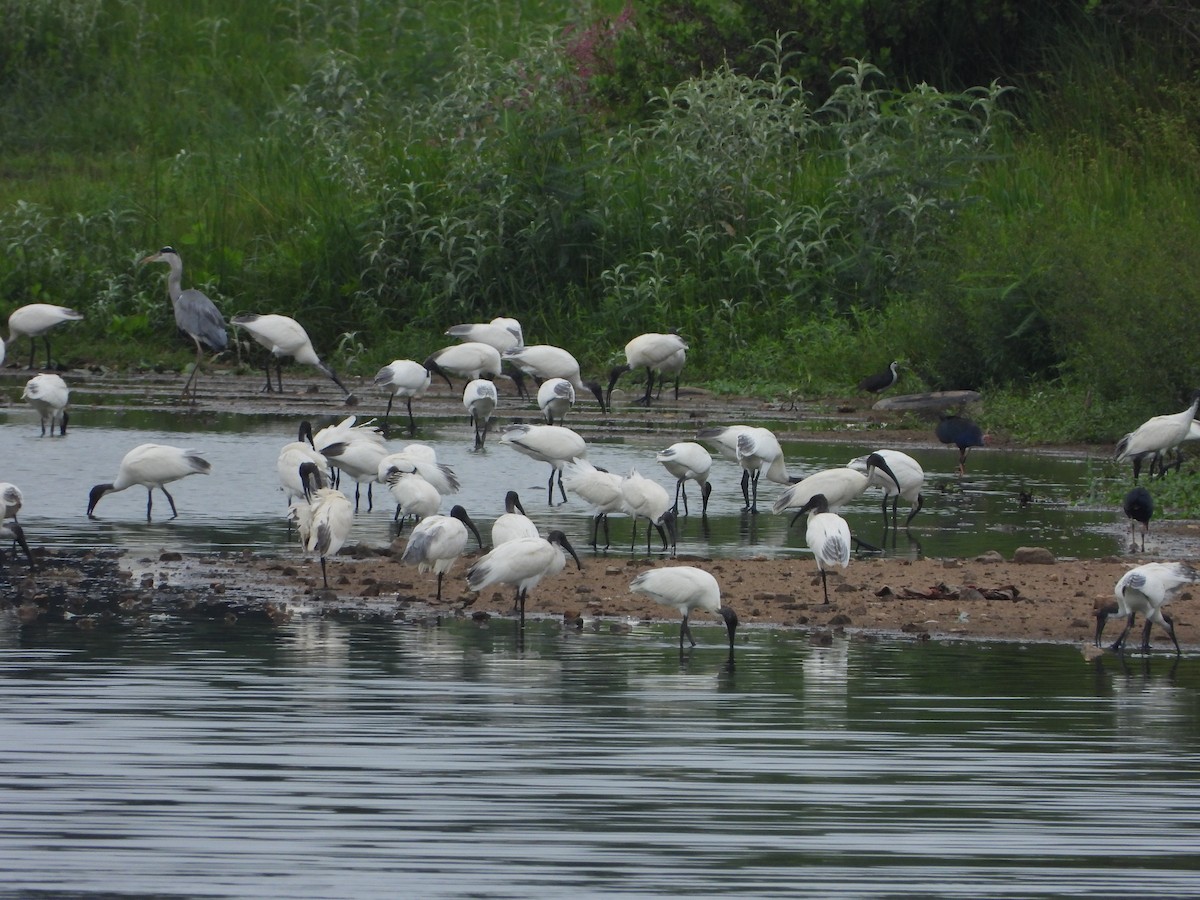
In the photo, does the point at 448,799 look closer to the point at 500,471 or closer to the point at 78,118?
the point at 500,471

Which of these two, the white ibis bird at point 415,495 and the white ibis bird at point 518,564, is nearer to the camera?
the white ibis bird at point 518,564

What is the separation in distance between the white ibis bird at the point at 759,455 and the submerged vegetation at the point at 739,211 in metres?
4.31

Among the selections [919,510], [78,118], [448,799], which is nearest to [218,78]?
[78,118]

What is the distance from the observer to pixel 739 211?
22484 millimetres

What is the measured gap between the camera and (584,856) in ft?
19.2

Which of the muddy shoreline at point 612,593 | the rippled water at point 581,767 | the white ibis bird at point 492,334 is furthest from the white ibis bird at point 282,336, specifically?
the rippled water at point 581,767

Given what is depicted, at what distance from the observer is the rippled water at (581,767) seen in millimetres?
5730

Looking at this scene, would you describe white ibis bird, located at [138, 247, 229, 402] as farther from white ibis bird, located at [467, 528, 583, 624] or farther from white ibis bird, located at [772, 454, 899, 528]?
white ibis bird, located at [467, 528, 583, 624]

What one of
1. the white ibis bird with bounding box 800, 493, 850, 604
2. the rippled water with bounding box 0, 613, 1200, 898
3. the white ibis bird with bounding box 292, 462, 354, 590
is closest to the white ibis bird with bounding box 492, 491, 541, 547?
the white ibis bird with bounding box 292, 462, 354, 590

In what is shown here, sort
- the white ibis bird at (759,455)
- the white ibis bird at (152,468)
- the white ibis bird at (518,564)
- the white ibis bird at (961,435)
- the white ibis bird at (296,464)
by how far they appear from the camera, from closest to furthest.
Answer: the white ibis bird at (518,564)
the white ibis bird at (296,464)
the white ibis bird at (152,468)
the white ibis bird at (759,455)
the white ibis bird at (961,435)

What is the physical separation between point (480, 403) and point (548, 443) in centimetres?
292

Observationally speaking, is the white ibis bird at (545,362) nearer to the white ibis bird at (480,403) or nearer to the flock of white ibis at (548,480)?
the flock of white ibis at (548,480)

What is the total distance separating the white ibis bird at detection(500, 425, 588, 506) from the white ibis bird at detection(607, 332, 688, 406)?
17.6 feet

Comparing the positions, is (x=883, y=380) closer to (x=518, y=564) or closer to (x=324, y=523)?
(x=324, y=523)
